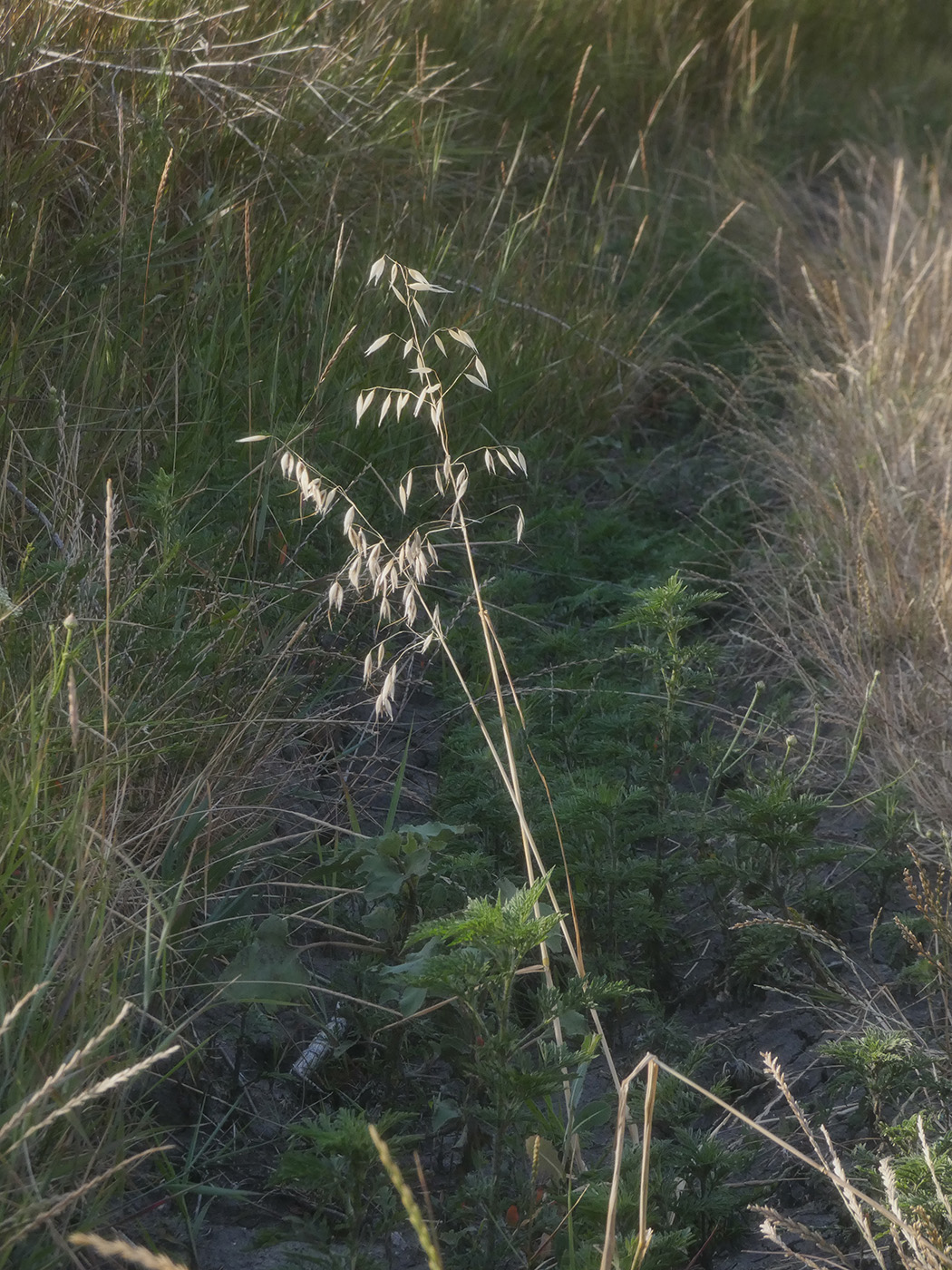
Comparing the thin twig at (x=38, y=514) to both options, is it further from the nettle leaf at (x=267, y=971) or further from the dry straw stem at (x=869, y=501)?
the dry straw stem at (x=869, y=501)

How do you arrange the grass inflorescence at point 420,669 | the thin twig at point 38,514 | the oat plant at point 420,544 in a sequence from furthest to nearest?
the thin twig at point 38,514, the oat plant at point 420,544, the grass inflorescence at point 420,669

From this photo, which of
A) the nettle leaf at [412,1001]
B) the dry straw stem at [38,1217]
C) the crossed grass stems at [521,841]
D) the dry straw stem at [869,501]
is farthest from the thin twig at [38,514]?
the dry straw stem at [869,501]

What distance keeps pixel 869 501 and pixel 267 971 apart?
6.56 feet

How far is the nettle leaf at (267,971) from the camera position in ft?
5.92

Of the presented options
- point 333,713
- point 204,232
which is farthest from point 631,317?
point 333,713

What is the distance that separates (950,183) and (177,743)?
562 centimetres

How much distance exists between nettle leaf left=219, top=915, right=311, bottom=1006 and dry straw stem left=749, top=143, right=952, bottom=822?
4.29 ft

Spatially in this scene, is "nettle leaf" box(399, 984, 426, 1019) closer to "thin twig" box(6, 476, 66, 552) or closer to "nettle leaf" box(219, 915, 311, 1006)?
"nettle leaf" box(219, 915, 311, 1006)

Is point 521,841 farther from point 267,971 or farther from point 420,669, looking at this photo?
point 420,669

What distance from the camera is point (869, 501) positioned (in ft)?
10.4

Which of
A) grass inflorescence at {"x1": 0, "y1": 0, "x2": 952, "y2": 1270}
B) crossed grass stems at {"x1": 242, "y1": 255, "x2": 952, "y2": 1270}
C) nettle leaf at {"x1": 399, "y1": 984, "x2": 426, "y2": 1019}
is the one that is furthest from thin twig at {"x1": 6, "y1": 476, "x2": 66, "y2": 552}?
nettle leaf at {"x1": 399, "y1": 984, "x2": 426, "y2": 1019}

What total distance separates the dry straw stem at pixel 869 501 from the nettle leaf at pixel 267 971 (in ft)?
4.29

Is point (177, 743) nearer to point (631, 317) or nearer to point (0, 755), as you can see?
point (0, 755)

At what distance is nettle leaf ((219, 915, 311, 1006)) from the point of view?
180 centimetres
